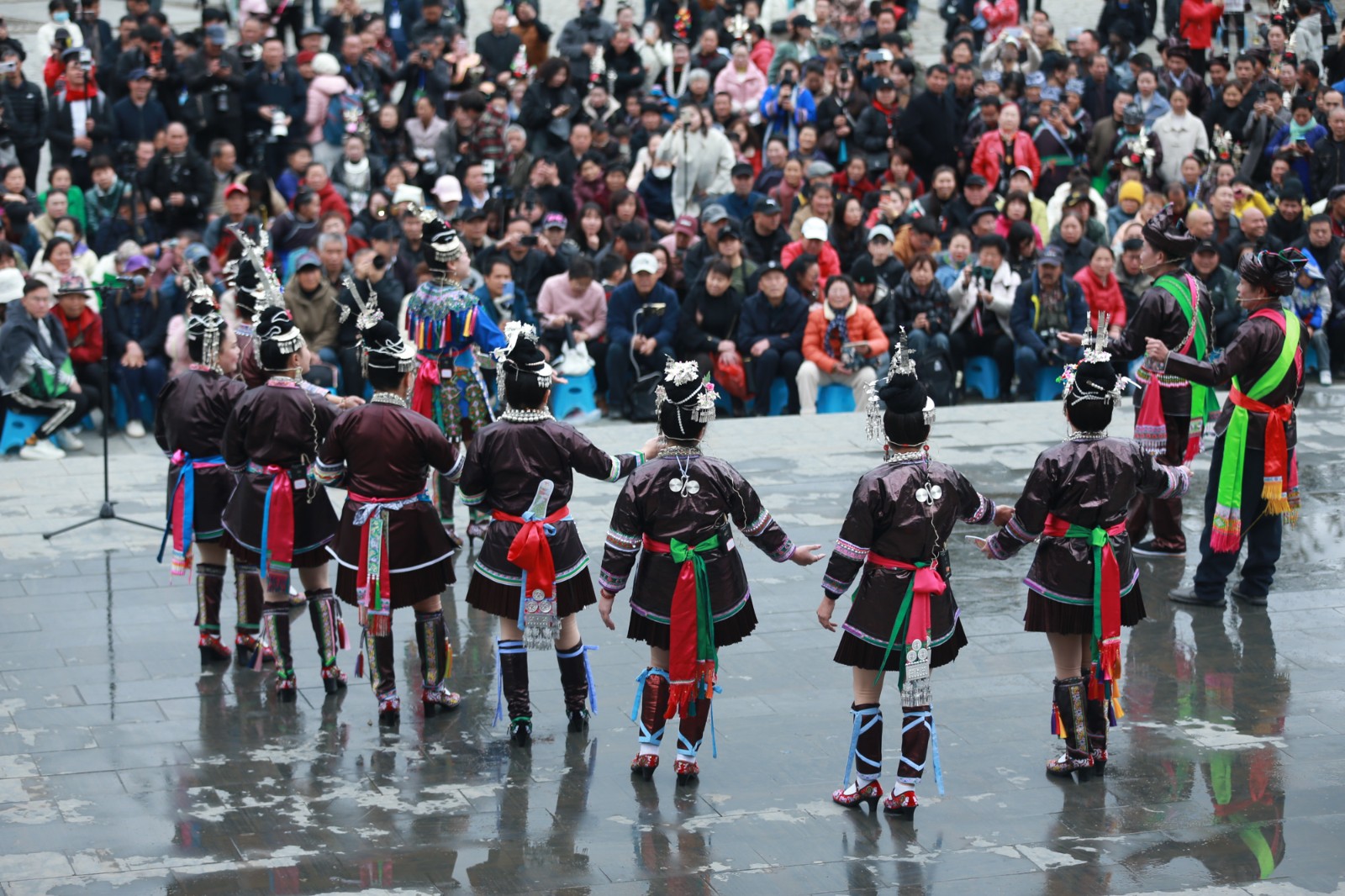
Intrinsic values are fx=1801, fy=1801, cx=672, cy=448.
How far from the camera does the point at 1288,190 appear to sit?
15.0 metres

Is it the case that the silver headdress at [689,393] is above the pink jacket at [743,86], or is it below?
below

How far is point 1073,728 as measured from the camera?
6.89 metres

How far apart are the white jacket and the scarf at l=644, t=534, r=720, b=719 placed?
7.39 m

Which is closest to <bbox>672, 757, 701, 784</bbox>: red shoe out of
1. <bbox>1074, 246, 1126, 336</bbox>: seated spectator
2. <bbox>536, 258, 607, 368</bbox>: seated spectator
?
<bbox>536, 258, 607, 368</bbox>: seated spectator

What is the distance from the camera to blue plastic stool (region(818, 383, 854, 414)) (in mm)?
13578

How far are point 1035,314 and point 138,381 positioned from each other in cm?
673

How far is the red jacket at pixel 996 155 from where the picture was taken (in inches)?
631

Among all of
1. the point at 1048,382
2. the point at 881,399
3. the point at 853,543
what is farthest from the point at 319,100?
the point at 853,543

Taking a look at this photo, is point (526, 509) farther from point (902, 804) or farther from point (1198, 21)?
point (1198, 21)

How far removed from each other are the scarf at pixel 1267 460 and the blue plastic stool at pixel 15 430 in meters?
7.88

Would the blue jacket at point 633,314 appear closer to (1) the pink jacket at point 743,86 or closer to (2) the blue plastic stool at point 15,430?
(2) the blue plastic stool at point 15,430

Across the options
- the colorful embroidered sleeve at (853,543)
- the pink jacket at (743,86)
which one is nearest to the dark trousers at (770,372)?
the pink jacket at (743,86)

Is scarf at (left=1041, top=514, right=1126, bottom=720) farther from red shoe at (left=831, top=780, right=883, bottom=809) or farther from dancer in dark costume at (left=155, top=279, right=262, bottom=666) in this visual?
dancer in dark costume at (left=155, top=279, right=262, bottom=666)

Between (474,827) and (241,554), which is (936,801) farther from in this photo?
(241,554)
